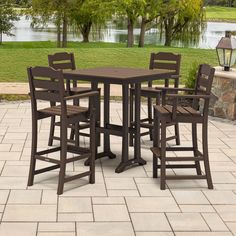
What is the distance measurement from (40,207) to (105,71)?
5.11 feet

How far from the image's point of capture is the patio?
3178 millimetres

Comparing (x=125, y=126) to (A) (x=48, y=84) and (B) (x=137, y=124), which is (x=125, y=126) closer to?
(B) (x=137, y=124)

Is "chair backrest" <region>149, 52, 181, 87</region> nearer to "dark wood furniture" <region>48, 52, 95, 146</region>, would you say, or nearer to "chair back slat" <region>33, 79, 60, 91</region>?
"dark wood furniture" <region>48, 52, 95, 146</region>

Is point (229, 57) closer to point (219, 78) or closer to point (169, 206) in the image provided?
point (219, 78)

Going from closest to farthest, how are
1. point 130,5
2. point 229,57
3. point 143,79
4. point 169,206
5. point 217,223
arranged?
point 217,223, point 169,206, point 143,79, point 229,57, point 130,5

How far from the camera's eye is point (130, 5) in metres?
21.2

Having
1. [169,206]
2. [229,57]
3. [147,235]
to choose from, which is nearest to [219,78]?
[229,57]

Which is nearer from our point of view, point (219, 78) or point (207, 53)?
point (219, 78)

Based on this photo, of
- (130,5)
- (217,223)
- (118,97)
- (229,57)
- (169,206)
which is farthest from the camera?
(130,5)

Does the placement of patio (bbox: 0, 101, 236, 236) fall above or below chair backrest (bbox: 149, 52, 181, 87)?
below

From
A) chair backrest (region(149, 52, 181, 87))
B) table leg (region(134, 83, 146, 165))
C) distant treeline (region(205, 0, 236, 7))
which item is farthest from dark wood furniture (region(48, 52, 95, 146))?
distant treeline (region(205, 0, 236, 7))

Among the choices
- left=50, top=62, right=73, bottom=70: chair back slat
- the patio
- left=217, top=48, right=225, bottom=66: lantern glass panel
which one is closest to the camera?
the patio

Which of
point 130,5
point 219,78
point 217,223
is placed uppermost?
point 130,5

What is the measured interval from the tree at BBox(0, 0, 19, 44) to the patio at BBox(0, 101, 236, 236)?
20.2 meters
